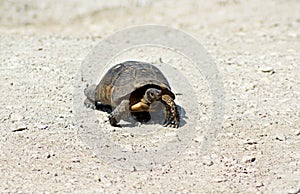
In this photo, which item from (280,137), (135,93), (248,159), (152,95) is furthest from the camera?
(135,93)

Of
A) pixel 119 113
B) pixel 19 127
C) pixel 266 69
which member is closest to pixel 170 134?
pixel 119 113

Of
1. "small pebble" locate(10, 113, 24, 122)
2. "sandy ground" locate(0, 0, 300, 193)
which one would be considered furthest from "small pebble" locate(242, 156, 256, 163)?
"small pebble" locate(10, 113, 24, 122)

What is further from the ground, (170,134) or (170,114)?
(170,114)

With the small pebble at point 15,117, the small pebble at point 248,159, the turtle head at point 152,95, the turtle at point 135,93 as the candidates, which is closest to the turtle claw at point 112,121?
the turtle at point 135,93

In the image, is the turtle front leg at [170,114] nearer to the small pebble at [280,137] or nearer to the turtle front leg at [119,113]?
the turtle front leg at [119,113]

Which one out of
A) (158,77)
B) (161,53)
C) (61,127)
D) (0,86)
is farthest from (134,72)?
(161,53)

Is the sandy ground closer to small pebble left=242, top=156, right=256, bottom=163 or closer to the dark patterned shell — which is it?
small pebble left=242, top=156, right=256, bottom=163

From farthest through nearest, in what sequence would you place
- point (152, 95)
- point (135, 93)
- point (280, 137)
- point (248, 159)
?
point (135, 93) < point (152, 95) < point (280, 137) < point (248, 159)

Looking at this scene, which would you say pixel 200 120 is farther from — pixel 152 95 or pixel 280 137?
pixel 280 137
